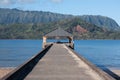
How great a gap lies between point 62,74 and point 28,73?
162 centimetres

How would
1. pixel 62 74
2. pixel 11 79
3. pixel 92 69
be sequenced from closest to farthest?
pixel 11 79 < pixel 62 74 < pixel 92 69

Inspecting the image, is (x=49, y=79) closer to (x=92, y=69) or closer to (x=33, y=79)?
(x=33, y=79)

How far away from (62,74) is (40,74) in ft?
3.30

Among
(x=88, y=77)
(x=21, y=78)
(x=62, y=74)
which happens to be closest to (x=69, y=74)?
(x=62, y=74)

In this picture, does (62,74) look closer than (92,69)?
Yes

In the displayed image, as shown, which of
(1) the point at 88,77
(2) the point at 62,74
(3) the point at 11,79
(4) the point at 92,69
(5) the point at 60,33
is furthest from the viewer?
(5) the point at 60,33

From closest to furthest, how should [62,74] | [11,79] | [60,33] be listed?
[11,79]
[62,74]
[60,33]

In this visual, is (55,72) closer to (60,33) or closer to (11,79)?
(11,79)

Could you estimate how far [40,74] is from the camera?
17297 millimetres

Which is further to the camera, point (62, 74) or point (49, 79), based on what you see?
point (62, 74)

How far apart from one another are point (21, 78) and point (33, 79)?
535 millimetres

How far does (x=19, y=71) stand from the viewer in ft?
58.6

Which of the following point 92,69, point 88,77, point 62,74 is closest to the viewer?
point 88,77

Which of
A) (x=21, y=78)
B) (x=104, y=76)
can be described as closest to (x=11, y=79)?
(x=21, y=78)
